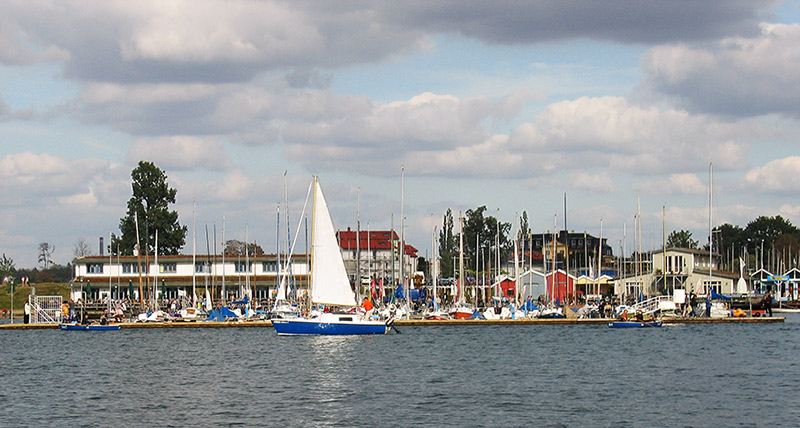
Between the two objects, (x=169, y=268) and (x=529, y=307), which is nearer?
(x=529, y=307)

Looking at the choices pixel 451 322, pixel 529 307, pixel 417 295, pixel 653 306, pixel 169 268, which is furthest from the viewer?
pixel 169 268

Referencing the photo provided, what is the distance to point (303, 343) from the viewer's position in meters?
75.1

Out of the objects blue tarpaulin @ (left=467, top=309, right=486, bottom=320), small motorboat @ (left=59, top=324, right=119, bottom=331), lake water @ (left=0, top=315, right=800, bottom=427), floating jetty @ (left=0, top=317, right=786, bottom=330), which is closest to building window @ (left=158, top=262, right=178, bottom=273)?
floating jetty @ (left=0, top=317, right=786, bottom=330)

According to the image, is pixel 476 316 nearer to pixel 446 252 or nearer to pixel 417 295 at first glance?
pixel 417 295

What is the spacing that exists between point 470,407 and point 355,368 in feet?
56.0

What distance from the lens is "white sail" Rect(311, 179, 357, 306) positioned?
230 ft

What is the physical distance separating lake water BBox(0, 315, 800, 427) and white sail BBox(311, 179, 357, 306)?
396cm

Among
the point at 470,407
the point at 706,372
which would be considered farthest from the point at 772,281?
the point at 470,407

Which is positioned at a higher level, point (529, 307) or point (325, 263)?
point (325, 263)

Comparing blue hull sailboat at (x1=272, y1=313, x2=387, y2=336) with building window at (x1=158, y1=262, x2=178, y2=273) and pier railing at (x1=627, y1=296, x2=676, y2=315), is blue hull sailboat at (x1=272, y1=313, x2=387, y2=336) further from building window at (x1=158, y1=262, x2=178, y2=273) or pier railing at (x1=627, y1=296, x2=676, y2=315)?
building window at (x1=158, y1=262, x2=178, y2=273)

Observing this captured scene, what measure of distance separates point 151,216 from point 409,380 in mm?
109753

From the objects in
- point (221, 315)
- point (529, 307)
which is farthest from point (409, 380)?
point (529, 307)

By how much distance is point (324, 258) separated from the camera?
70.3 metres

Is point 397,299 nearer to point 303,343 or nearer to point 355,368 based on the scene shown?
point 303,343
